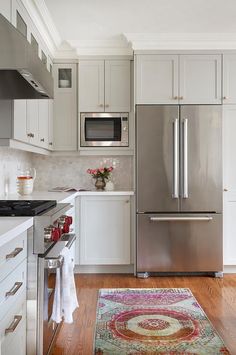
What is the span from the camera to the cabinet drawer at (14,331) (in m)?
1.40

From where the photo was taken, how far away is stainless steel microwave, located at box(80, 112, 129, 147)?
418cm

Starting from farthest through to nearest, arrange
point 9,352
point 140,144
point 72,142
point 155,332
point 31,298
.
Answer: point 72,142 → point 140,144 → point 155,332 → point 31,298 → point 9,352

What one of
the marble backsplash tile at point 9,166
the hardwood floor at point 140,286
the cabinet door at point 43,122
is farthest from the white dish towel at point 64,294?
the cabinet door at point 43,122

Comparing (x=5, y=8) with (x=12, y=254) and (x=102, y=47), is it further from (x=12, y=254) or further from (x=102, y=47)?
(x=102, y=47)

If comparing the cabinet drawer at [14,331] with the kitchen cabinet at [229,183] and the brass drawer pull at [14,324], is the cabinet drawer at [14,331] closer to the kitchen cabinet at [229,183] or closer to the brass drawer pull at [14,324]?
the brass drawer pull at [14,324]

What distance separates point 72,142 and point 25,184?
1023 millimetres

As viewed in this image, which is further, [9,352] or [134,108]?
[134,108]

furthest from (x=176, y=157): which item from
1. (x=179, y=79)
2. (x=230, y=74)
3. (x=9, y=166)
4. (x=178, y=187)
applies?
(x=9, y=166)

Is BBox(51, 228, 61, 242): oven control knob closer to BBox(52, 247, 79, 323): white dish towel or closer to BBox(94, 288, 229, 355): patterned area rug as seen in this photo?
BBox(52, 247, 79, 323): white dish towel

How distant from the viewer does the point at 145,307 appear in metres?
2.99

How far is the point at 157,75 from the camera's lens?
3.93m

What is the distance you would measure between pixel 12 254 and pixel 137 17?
2.74m

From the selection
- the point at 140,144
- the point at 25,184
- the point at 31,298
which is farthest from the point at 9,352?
the point at 140,144

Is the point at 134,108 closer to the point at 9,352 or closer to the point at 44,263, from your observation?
the point at 44,263
